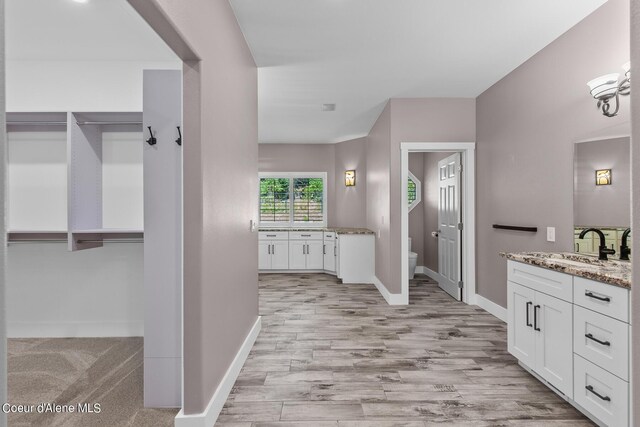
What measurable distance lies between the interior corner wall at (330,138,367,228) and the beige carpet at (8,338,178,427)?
4.55m

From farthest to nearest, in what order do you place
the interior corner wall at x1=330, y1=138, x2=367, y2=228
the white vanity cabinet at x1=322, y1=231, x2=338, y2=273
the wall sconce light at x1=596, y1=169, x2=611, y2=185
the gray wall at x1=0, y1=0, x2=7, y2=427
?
the interior corner wall at x1=330, y1=138, x2=367, y2=228 < the white vanity cabinet at x1=322, y1=231, x2=338, y2=273 < the wall sconce light at x1=596, y1=169, x2=611, y2=185 < the gray wall at x1=0, y1=0, x2=7, y2=427

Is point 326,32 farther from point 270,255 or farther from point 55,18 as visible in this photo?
point 270,255

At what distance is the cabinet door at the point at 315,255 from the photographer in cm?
670

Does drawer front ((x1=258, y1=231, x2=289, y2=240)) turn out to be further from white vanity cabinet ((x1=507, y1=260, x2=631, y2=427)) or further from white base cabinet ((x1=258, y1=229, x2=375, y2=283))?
white vanity cabinet ((x1=507, y1=260, x2=631, y2=427))

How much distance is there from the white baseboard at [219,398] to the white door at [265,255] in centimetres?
362

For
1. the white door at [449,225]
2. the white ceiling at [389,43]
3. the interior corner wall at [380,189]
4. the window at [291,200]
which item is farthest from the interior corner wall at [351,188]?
the white ceiling at [389,43]

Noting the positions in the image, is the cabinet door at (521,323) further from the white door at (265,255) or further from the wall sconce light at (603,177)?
the white door at (265,255)

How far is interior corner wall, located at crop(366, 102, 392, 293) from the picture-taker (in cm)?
472

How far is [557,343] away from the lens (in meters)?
2.19

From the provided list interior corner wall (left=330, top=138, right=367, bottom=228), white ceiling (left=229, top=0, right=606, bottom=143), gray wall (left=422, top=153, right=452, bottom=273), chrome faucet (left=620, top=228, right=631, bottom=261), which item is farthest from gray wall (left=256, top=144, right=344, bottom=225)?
chrome faucet (left=620, top=228, right=631, bottom=261)

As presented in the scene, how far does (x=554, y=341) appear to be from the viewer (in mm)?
2213

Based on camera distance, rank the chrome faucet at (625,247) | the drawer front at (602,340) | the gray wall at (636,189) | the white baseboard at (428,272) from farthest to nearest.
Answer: the white baseboard at (428,272) < the chrome faucet at (625,247) < the drawer front at (602,340) < the gray wall at (636,189)

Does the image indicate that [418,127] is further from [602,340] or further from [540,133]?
[602,340]

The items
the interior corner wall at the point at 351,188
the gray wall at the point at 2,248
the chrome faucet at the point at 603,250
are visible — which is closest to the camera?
the gray wall at the point at 2,248
